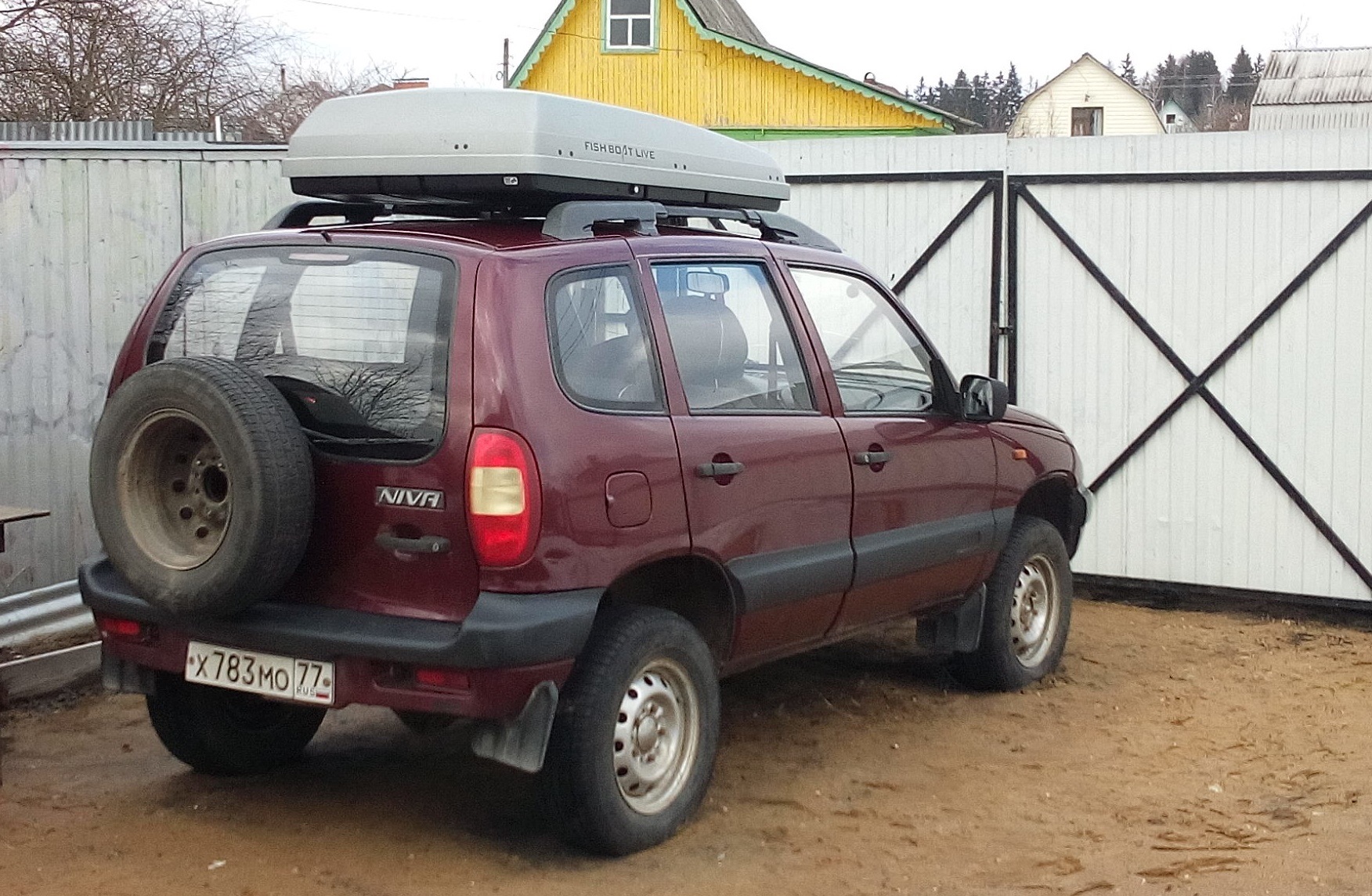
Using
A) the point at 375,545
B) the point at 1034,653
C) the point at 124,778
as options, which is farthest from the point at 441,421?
the point at 1034,653

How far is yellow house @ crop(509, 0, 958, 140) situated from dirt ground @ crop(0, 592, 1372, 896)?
77.2ft

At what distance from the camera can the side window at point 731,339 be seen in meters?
4.90

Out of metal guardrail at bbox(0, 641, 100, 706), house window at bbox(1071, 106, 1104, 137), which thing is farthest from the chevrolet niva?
house window at bbox(1071, 106, 1104, 137)

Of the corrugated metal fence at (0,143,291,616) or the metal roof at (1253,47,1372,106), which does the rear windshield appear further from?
the metal roof at (1253,47,1372,106)

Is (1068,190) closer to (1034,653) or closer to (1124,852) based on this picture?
(1034,653)

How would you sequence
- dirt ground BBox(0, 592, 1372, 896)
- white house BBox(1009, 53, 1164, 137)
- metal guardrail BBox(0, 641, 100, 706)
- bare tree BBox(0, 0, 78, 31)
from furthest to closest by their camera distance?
white house BBox(1009, 53, 1164, 137)
bare tree BBox(0, 0, 78, 31)
metal guardrail BBox(0, 641, 100, 706)
dirt ground BBox(0, 592, 1372, 896)

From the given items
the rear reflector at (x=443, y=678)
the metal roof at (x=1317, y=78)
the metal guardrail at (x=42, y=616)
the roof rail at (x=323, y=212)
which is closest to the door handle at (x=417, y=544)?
the rear reflector at (x=443, y=678)

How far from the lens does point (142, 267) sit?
24.9ft

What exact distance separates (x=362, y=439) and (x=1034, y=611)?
11.7 ft

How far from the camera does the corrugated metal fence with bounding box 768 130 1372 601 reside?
8141 mm

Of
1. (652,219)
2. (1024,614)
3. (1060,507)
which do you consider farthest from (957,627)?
(652,219)

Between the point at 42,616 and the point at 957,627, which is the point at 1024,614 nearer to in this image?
the point at 957,627

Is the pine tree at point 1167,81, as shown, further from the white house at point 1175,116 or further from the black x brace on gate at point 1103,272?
the black x brace on gate at point 1103,272

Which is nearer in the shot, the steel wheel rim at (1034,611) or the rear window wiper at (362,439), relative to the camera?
the rear window wiper at (362,439)
